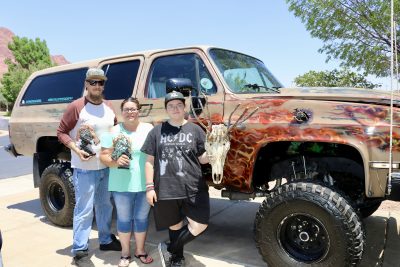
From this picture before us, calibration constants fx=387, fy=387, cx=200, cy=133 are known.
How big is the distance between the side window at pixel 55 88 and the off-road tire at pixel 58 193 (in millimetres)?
990

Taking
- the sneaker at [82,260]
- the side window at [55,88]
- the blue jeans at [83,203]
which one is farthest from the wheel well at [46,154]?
the sneaker at [82,260]

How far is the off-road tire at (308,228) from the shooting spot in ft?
10.5

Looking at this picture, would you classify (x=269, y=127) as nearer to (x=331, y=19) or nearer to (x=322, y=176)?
(x=322, y=176)

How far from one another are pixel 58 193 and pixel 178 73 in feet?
8.50

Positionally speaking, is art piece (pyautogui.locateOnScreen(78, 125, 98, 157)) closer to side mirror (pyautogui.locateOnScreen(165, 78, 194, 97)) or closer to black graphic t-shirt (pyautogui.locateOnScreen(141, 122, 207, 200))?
black graphic t-shirt (pyautogui.locateOnScreen(141, 122, 207, 200))

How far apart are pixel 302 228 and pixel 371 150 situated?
956mm

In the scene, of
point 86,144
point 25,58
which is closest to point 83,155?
point 86,144

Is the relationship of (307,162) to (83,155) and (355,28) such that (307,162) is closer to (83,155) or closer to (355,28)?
(83,155)

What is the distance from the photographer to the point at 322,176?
385cm

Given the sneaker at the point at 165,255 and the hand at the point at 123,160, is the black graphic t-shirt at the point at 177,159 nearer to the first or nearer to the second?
the hand at the point at 123,160

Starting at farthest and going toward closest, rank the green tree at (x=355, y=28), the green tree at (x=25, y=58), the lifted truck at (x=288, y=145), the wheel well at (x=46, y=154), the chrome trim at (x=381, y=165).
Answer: the green tree at (x=25, y=58) → the green tree at (x=355, y=28) → the wheel well at (x=46, y=154) → the lifted truck at (x=288, y=145) → the chrome trim at (x=381, y=165)

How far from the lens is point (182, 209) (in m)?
3.56

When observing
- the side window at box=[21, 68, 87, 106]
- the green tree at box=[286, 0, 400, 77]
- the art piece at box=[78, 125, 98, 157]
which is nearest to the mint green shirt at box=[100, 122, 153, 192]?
the art piece at box=[78, 125, 98, 157]

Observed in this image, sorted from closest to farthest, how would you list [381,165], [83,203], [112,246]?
[381,165] → [83,203] → [112,246]
